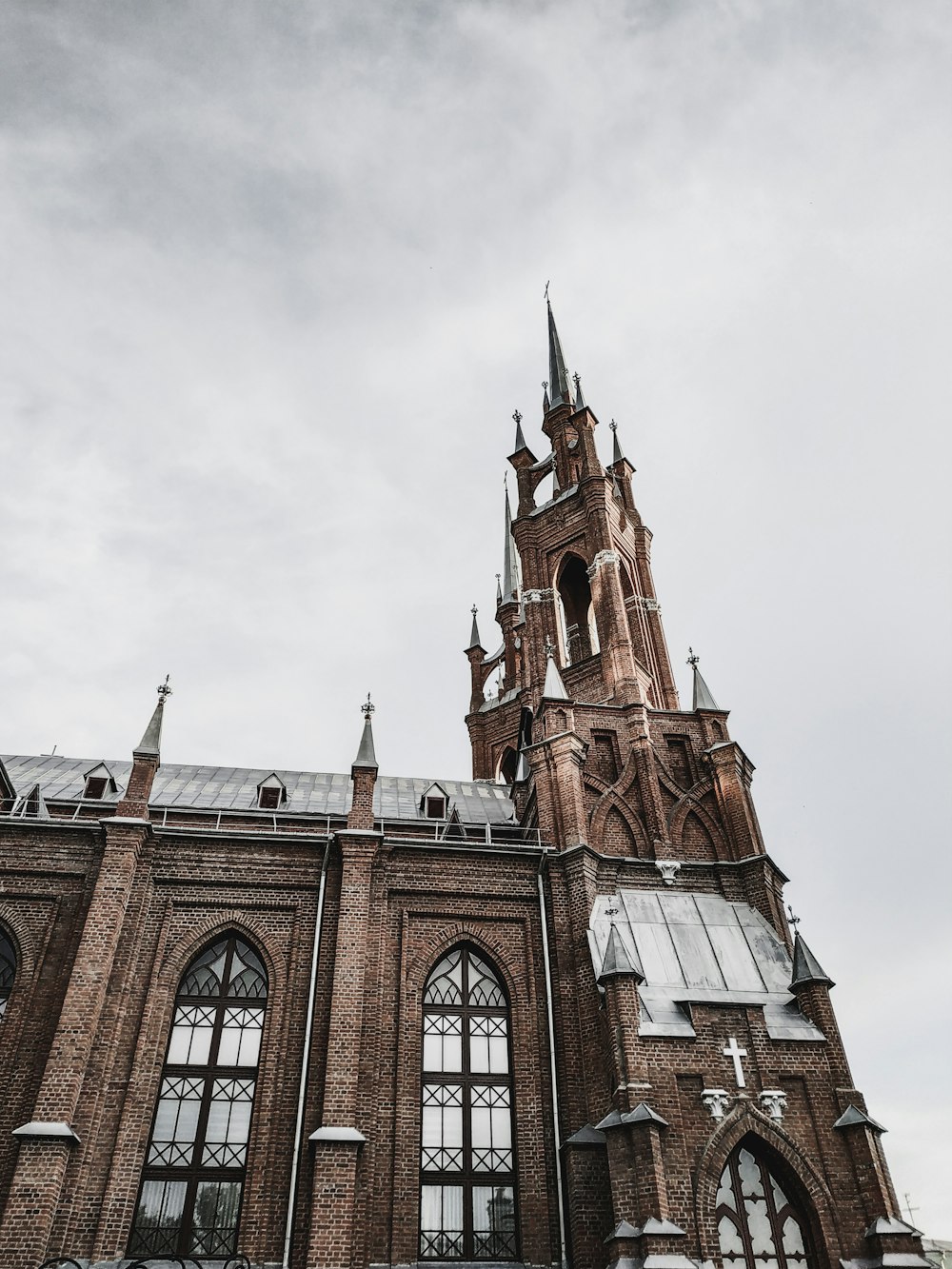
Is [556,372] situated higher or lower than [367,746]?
higher

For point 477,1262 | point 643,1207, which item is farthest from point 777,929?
point 477,1262

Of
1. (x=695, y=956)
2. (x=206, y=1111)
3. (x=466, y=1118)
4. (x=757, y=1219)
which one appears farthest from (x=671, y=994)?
(x=206, y=1111)

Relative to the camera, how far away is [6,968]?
19.0m

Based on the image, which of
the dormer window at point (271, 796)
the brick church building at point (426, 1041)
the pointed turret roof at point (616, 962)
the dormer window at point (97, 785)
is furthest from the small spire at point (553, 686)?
the dormer window at point (97, 785)

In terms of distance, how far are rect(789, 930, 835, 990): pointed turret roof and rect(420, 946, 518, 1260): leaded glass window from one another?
6.03 metres

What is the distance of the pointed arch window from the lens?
16.5 meters

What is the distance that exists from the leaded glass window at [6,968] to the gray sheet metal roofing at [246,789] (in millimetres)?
5058

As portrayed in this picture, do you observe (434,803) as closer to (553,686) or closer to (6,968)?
(553,686)

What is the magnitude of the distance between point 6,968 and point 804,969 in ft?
53.5

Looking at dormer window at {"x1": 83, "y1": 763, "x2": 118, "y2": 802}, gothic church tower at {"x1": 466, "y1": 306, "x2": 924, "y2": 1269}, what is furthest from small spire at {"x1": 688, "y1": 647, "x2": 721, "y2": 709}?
dormer window at {"x1": 83, "y1": 763, "x2": 118, "y2": 802}

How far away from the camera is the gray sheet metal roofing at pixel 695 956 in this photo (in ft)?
60.3

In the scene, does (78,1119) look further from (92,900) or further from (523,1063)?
(523,1063)

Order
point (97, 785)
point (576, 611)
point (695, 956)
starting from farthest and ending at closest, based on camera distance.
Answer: point (576, 611), point (97, 785), point (695, 956)

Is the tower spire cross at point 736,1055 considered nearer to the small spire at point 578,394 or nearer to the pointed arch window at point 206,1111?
the pointed arch window at point 206,1111
